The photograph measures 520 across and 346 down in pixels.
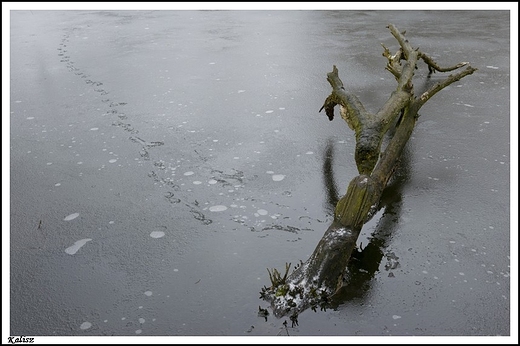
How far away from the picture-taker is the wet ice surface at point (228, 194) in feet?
11.0

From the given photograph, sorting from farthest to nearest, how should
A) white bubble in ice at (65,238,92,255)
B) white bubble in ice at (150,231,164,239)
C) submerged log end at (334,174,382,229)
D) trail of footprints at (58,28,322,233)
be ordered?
trail of footprints at (58,28,322,233), white bubble in ice at (150,231,164,239), white bubble in ice at (65,238,92,255), submerged log end at (334,174,382,229)

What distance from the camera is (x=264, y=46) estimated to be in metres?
9.08

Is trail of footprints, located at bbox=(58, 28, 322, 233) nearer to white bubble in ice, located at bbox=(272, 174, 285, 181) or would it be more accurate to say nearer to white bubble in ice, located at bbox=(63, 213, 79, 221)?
white bubble in ice, located at bbox=(272, 174, 285, 181)

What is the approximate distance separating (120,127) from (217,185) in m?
1.79

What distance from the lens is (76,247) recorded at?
397 cm

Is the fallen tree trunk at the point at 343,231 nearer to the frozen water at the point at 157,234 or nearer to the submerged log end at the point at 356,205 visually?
the submerged log end at the point at 356,205

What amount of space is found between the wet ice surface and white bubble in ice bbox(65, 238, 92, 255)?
12 mm

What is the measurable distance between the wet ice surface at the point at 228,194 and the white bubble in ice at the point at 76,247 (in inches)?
0.5

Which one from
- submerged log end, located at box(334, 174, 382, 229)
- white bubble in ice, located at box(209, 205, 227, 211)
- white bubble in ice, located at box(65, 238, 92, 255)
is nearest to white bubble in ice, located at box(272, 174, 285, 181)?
white bubble in ice, located at box(209, 205, 227, 211)

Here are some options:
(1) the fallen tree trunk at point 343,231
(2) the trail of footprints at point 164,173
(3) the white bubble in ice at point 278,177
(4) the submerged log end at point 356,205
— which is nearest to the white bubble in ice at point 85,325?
(1) the fallen tree trunk at point 343,231

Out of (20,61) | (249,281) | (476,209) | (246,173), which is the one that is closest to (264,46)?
(20,61)

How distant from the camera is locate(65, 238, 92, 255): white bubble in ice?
393cm

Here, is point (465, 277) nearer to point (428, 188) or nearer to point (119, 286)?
point (428, 188)

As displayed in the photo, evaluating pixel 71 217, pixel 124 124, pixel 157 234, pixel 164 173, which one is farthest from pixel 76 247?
pixel 124 124
